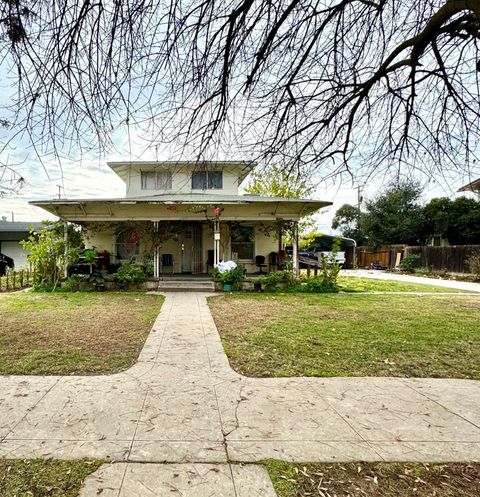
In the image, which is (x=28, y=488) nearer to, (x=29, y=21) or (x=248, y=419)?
(x=248, y=419)

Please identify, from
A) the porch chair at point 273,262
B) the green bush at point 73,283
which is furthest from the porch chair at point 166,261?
the porch chair at point 273,262

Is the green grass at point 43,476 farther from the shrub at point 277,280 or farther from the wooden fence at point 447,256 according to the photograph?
the wooden fence at point 447,256

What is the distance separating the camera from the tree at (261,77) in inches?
93.9

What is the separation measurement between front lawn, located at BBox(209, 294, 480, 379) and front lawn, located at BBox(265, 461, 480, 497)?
1.95 metres

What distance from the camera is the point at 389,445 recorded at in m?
2.79

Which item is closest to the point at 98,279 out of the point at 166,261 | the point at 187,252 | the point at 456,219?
the point at 166,261

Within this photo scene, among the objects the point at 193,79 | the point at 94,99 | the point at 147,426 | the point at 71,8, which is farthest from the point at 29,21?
the point at 147,426

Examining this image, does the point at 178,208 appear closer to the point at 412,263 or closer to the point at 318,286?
the point at 318,286

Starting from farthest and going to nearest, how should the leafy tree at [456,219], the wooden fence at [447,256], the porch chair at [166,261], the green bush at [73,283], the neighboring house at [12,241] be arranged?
the neighboring house at [12,241] < the leafy tree at [456,219] < the wooden fence at [447,256] < the porch chair at [166,261] < the green bush at [73,283]

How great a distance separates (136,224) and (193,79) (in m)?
12.1

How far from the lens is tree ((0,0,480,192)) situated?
7.82ft

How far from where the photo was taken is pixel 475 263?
17562mm

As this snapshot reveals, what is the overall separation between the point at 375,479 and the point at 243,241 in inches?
553

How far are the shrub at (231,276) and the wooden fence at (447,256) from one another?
12.9 metres
